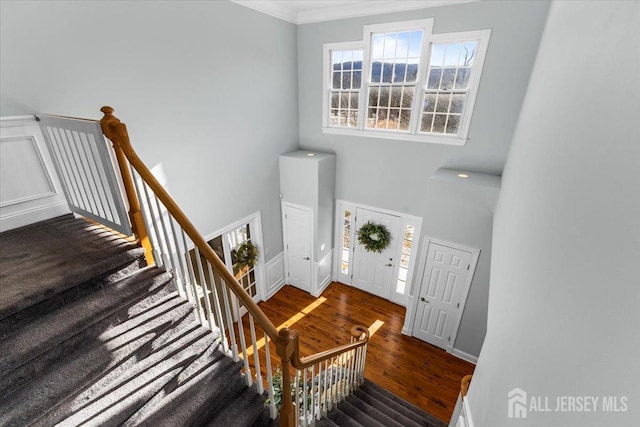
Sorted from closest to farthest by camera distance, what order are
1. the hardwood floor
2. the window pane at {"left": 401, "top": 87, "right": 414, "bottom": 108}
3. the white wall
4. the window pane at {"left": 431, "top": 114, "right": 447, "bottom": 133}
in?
the white wall
the hardwood floor
the window pane at {"left": 431, "top": 114, "right": 447, "bottom": 133}
the window pane at {"left": 401, "top": 87, "right": 414, "bottom": 108}

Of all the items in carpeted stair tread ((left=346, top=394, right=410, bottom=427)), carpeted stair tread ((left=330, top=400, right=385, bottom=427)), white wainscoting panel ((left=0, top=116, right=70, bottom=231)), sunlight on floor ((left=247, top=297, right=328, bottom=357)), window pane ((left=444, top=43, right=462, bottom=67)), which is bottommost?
sunlight on floor ((left=247, top=297, right=328, bottom=357))

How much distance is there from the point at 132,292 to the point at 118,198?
661 mm

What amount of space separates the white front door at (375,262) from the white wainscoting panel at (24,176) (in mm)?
4328

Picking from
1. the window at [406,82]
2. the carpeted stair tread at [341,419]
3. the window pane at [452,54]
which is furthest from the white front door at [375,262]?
the carpeted stair tread at [341,419]

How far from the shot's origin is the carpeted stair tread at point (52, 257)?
167 cm

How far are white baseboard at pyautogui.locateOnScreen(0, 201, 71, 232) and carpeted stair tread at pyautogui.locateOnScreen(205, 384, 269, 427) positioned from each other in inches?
88.6

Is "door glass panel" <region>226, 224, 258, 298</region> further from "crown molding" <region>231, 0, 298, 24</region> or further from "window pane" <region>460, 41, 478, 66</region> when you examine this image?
"window pane" <region>460, 41, 478, 66</region>

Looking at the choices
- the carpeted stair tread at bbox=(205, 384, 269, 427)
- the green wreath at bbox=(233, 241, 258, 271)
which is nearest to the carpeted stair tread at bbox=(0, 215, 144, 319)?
the carpeted stair tread at bbox=(205, 384, 269, 427)

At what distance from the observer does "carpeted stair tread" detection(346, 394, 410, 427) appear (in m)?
3.03

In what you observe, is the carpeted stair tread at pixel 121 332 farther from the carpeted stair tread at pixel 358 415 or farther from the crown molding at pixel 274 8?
the crown molding at pixel 274 8

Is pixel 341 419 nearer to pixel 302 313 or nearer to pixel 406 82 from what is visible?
pixel 302 313

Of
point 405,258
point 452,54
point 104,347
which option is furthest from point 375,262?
point 104,347

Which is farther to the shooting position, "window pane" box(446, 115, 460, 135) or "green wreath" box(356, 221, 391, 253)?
"green wreath" box(356, 221, 391, 253)

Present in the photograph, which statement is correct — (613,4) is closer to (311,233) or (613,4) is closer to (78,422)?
(78,422)
